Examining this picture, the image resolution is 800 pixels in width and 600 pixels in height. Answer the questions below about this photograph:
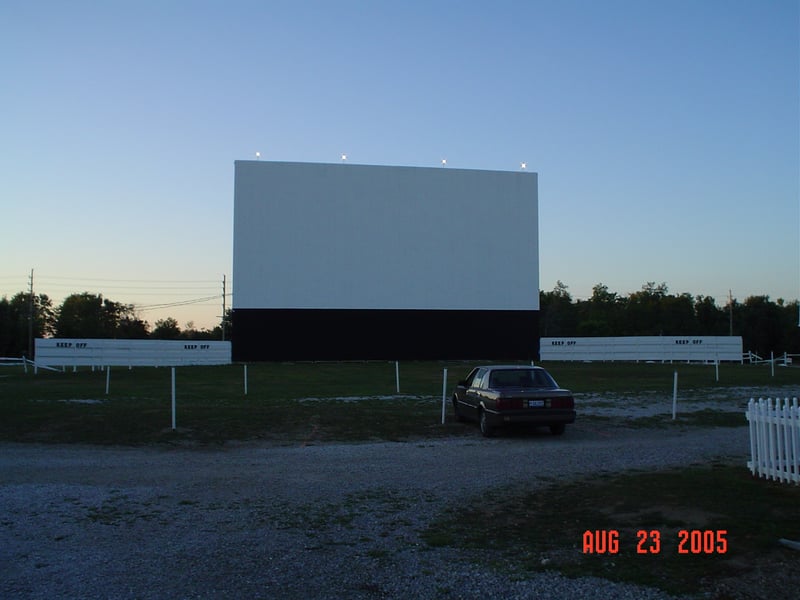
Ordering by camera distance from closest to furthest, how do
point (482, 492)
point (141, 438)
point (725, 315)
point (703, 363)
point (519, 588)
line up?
point (519, 588), point (482, 492), point (141, 438), point (703, 363), point (725, 315)

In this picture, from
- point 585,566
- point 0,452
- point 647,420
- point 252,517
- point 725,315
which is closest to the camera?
point 585,566

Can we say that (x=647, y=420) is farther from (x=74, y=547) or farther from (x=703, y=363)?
(x=703, y=363)

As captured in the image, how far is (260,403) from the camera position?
20406 millimetres

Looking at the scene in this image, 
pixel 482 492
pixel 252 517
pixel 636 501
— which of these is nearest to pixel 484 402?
pixel 482 492

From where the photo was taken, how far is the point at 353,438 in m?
14.9

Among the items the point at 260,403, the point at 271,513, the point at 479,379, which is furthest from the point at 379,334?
the point at 271,513

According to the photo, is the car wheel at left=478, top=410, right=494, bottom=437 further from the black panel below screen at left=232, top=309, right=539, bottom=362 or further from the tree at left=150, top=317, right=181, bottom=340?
the tree at left=150, top=317, right=181, bottom=340

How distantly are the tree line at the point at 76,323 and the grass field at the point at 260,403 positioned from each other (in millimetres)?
47423

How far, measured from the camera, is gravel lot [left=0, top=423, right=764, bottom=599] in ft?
17.8

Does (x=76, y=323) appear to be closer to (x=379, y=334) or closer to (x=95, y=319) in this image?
(x=95, y=319)

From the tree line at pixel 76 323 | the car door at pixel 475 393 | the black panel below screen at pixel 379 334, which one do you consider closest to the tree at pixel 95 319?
the tree line at pixel 76 323

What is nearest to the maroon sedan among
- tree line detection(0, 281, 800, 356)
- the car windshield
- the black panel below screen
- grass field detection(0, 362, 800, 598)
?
the car windshield

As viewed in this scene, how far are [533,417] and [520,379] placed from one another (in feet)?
3.72

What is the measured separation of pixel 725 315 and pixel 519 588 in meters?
89.9
